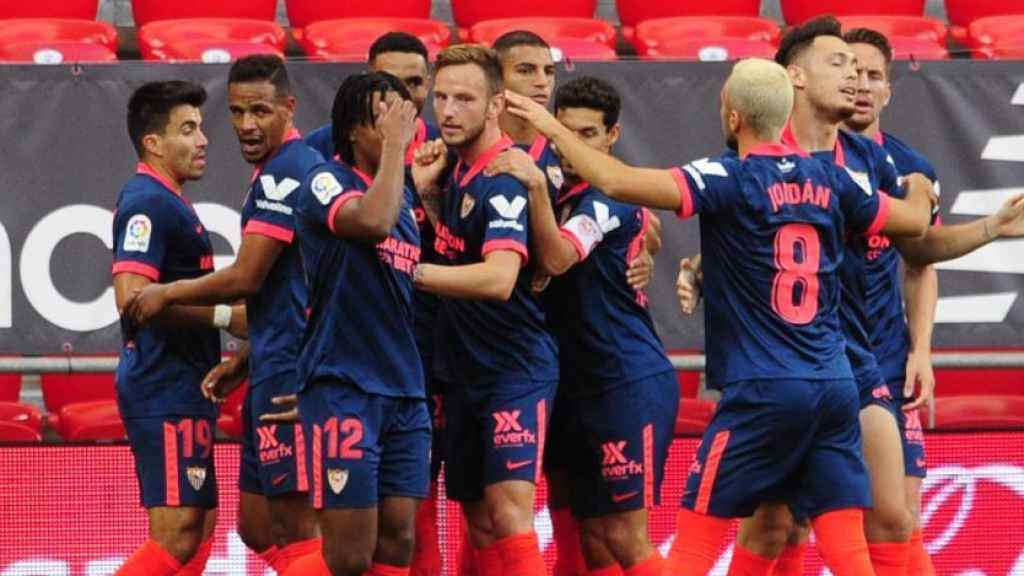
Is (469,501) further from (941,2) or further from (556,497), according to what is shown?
(941,2)

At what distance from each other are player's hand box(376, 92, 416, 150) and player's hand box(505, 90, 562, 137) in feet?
1.22

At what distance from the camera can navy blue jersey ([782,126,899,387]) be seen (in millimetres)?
7840

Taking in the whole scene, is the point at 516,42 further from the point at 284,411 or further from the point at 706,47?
the point at 706,47

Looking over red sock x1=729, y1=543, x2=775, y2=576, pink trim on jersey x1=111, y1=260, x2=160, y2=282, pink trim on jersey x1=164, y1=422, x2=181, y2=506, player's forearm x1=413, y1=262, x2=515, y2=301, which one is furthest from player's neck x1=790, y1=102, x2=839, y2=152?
pink trim on jersey x1=164, y1=422, x2=181, y2=506

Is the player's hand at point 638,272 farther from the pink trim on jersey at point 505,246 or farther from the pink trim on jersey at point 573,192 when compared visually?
the pink trim on jersey at point 505,246

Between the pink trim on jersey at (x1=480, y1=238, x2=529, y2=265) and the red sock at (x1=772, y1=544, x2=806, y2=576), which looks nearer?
the pink trim on jersey at (x1=480, y1=238, x2=529, y2=265)

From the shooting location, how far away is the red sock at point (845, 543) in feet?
24.1

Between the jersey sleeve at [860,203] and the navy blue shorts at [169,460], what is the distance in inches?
96.5

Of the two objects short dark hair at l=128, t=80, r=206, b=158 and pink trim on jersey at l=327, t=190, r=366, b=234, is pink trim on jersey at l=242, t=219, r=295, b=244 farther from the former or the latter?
short dark hair at l=128, t=80, r=206, b=158

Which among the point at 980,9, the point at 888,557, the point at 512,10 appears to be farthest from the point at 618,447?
the point at 980,9

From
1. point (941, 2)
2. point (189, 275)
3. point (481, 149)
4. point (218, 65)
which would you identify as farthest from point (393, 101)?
point (941, 2)

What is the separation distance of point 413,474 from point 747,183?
1421 millimetres

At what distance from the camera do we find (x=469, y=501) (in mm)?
8102

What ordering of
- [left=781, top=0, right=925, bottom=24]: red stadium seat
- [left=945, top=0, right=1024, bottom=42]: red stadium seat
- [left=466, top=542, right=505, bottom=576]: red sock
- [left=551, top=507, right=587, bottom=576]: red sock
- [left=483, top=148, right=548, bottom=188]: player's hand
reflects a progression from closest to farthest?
[left=483, top=148, right=548, bottom=188]: player's hand < [left=466, top=542, right=505, bottom=576]: red sock < [left=551, top=507, right=587, bottom=576]: red sock < [left=781, top=0, right=925, bottom=24]: red stadium seat < [left=945, top=0, right=1024, bottom=42]: red stadium seat
